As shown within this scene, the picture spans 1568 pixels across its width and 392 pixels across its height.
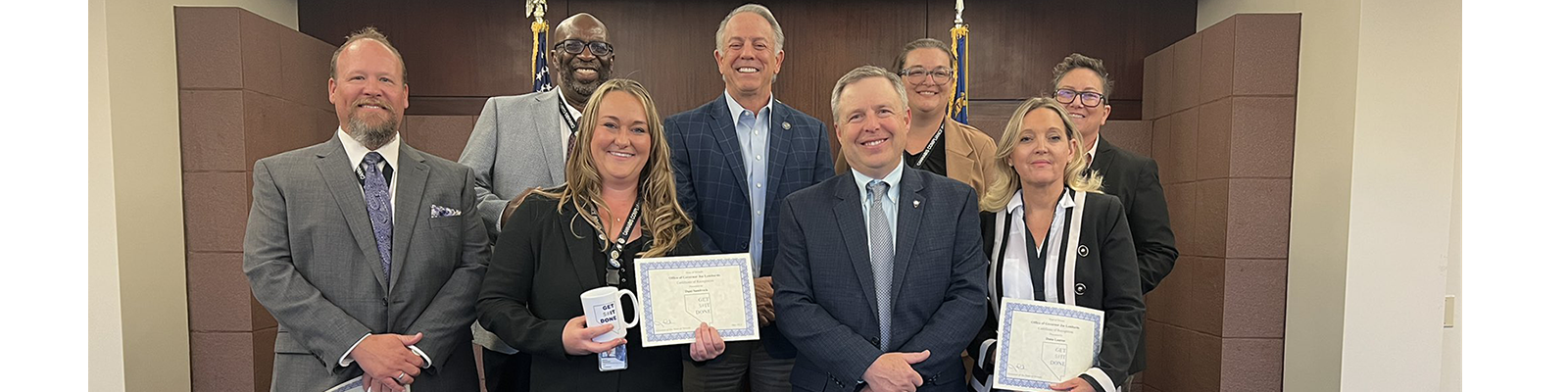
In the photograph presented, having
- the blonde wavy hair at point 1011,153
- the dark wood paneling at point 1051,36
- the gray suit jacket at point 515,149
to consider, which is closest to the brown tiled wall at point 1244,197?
the dark wood paneling at point 1051,36

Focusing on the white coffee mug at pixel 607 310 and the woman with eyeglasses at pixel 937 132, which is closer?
the white coffee mug at pixel 607 310

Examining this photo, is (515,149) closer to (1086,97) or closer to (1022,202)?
(1022,202)

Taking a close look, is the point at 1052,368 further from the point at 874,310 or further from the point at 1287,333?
the point at 1287,333

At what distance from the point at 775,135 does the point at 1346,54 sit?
2.86 metres

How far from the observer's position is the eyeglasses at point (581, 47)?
10.8 ft

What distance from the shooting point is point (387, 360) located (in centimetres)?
245

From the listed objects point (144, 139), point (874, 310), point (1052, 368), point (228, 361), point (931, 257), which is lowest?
point (228, 361)

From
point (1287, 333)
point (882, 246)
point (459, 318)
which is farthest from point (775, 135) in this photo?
point (1287, 333)

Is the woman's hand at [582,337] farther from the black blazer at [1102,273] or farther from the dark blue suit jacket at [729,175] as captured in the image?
the black blazer at [1102,273]

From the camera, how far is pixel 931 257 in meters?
2.51

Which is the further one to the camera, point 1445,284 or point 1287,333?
point 1287,333

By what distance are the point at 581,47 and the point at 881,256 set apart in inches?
58.7

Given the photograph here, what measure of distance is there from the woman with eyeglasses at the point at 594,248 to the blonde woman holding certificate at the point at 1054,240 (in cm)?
92

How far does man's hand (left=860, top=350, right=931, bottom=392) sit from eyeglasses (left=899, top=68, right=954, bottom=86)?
1285 mm
